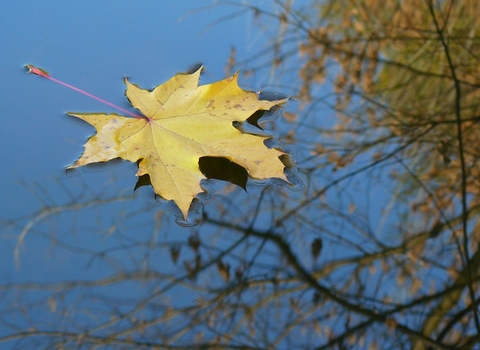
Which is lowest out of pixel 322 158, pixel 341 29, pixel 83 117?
pixel 83 117

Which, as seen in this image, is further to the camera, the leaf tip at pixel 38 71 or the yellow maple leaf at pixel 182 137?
the leaf tip at pixel 38 71

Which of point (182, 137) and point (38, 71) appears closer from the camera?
point (182, 137)

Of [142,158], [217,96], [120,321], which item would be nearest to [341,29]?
[217,96]

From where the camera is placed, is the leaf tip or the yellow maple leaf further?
the leaf tip

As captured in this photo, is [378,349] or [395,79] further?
[395,79]

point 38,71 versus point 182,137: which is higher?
point 38,71

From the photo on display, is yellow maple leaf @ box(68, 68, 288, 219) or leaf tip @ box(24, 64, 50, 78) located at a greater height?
leaf tip @ box(24, 64, 50, 78)

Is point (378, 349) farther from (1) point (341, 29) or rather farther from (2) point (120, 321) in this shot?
(1) point (341, 29)

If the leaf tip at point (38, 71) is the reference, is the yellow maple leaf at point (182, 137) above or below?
below
